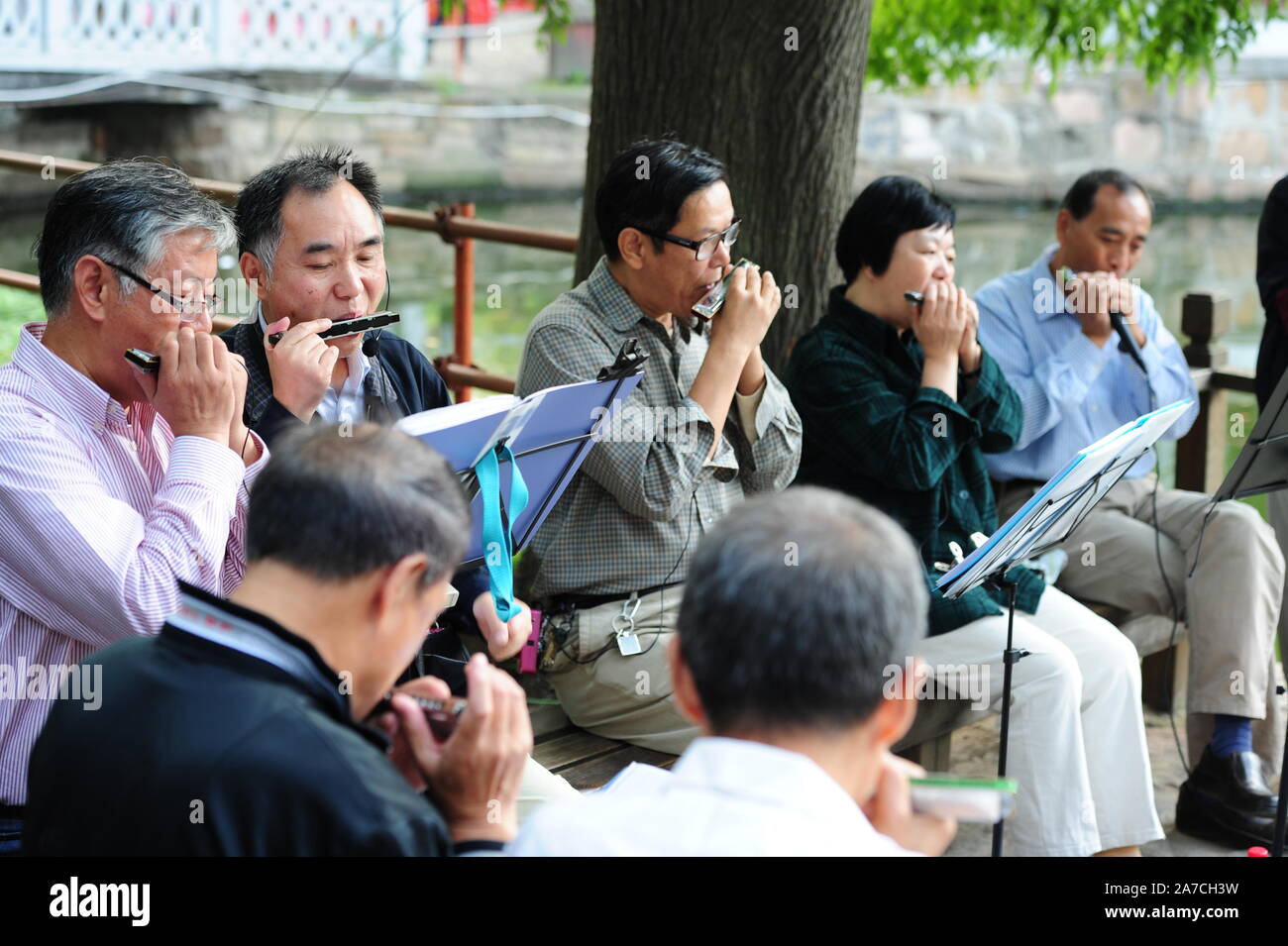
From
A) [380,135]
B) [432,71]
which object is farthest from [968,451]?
[432,71]

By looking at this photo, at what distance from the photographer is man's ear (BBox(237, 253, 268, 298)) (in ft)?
9.97

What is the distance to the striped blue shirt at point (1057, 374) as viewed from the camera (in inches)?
165

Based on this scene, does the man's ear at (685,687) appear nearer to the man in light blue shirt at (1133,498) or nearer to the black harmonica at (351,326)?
the black harmonica at (351,326)

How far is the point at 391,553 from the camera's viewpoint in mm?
1700

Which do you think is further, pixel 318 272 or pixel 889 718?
pixel 318 272

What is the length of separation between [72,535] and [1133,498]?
3125 mm

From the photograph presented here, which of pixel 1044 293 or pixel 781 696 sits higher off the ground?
pixel 1044 293

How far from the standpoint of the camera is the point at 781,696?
1.55m

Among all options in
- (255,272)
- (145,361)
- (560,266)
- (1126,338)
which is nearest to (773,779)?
(145,361)

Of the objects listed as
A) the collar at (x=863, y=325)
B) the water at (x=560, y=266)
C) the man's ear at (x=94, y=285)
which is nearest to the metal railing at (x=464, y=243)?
the collar at (x=863, y=325)

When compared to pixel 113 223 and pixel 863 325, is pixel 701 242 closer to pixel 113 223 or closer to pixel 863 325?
pixel 863 325

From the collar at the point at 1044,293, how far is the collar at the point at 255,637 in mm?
3130

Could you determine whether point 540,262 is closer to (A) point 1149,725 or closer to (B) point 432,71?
(B) point 432,71

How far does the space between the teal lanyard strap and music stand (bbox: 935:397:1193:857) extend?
0.83 meters
